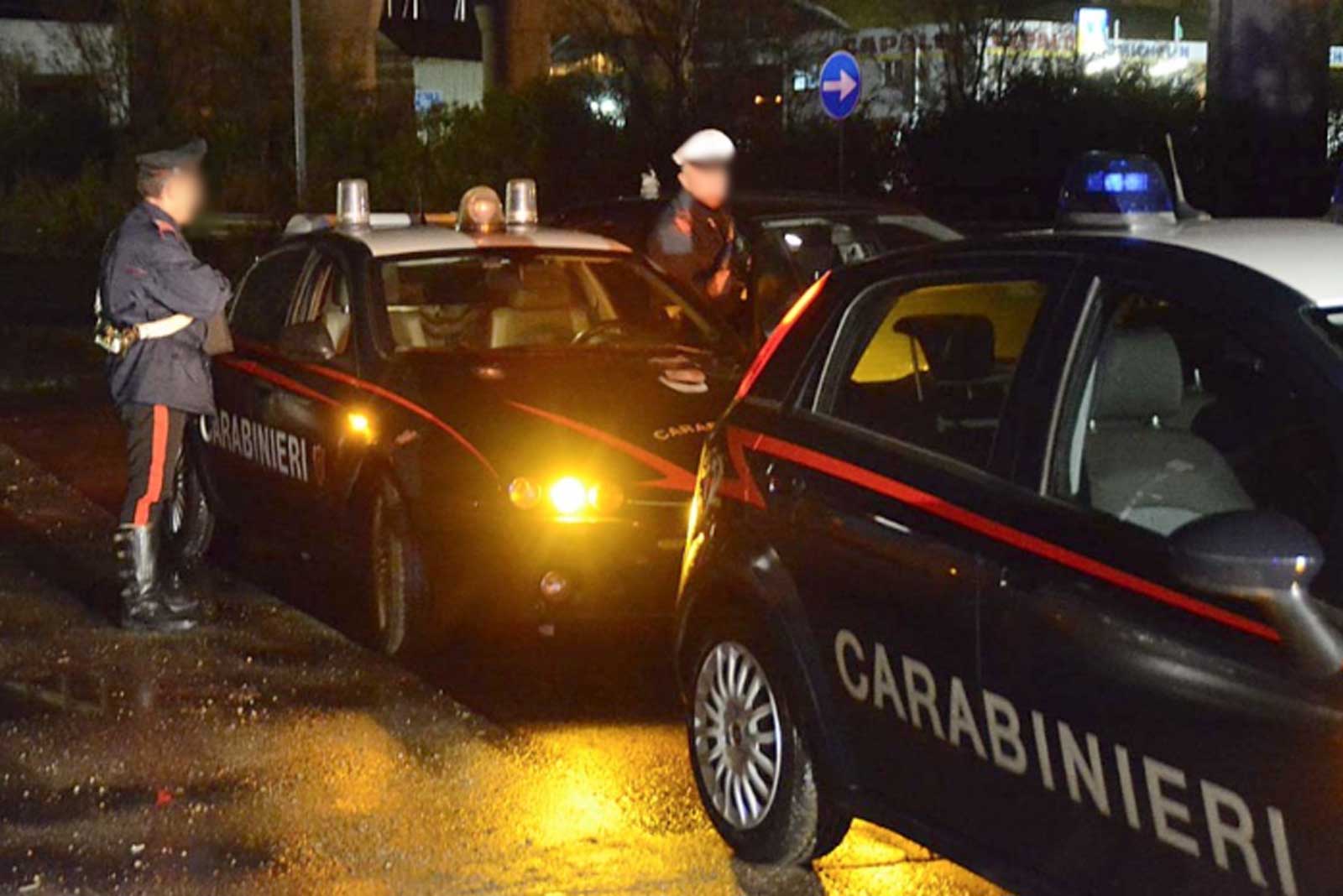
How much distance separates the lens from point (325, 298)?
9.16 m

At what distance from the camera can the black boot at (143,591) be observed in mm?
8703

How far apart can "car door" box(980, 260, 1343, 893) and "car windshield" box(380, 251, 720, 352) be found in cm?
433

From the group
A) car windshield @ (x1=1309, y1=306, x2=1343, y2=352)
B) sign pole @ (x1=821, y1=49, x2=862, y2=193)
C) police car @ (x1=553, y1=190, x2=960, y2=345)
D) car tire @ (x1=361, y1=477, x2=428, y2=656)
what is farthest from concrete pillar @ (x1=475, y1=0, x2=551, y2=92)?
car windshield @ (x1=1309, y1=306, x2=1343, y2=352)

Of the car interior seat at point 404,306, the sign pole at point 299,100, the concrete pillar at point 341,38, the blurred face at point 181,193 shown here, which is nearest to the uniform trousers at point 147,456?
the blurred face at point 181,193

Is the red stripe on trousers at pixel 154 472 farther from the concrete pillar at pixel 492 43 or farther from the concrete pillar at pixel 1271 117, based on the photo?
the concrete pillar at pixel 492 43

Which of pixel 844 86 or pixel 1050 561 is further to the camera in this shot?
pixel 844 86

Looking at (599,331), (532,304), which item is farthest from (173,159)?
(599,331)

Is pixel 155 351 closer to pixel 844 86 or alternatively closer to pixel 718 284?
pixel 718 284

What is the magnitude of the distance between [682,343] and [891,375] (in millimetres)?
3739

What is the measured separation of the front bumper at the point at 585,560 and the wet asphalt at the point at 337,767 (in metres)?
0.31

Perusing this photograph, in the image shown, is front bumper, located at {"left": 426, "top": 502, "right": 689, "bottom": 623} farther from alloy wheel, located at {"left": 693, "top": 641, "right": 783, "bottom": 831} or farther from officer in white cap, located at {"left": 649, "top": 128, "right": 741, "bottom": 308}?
officer in white cap, located at {"left": 649, "top": 128, "right": 741, "bottom": 308}

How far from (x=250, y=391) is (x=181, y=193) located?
1.13 m

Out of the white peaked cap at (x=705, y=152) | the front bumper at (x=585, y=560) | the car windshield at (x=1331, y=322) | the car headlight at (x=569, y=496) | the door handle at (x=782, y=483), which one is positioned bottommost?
the front bumper at (x=585, y=560)

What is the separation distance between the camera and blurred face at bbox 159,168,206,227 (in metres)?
8.59
